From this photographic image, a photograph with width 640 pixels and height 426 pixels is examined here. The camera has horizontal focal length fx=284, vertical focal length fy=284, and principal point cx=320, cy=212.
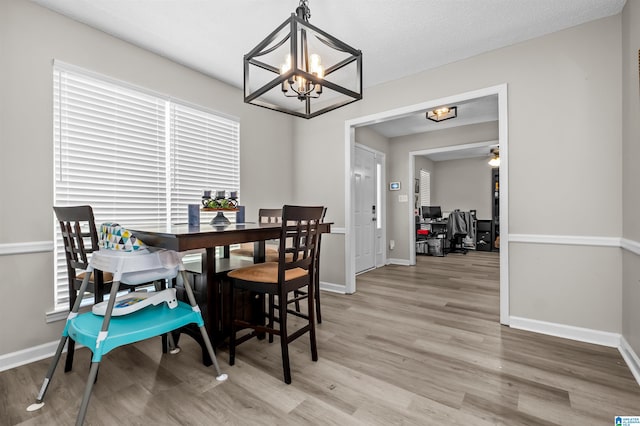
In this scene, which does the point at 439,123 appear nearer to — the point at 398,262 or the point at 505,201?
the point at 398,262

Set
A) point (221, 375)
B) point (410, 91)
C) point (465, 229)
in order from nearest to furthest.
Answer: point (221, 375) < point (410, 91) < point (465, 229)

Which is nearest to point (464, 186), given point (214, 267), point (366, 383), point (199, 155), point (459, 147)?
point (459, 147)

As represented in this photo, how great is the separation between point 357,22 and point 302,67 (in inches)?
40.8

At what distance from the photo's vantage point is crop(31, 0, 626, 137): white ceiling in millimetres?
2154

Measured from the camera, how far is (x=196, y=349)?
7.12ft

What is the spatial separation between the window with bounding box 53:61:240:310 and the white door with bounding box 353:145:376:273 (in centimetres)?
227

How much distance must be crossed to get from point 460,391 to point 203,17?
3221mm

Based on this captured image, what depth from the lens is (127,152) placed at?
2.62 metres

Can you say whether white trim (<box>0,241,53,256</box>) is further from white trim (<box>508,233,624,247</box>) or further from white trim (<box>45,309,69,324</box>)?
white trim (<box>508,233,624,247</box>)

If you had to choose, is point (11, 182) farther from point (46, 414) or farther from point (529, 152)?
point (529, 152)

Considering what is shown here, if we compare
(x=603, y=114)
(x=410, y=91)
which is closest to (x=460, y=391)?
(x=603, y=114)

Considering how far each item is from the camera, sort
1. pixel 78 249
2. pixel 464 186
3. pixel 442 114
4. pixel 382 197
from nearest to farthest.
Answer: pixel 78 249 → pixel 442 114 → pixel 382 197 → pixel 464 186

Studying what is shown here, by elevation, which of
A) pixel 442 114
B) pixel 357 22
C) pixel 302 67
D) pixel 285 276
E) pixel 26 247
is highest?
pixel 357 22

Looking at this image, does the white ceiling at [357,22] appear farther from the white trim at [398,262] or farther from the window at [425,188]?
the window at [425,188]
